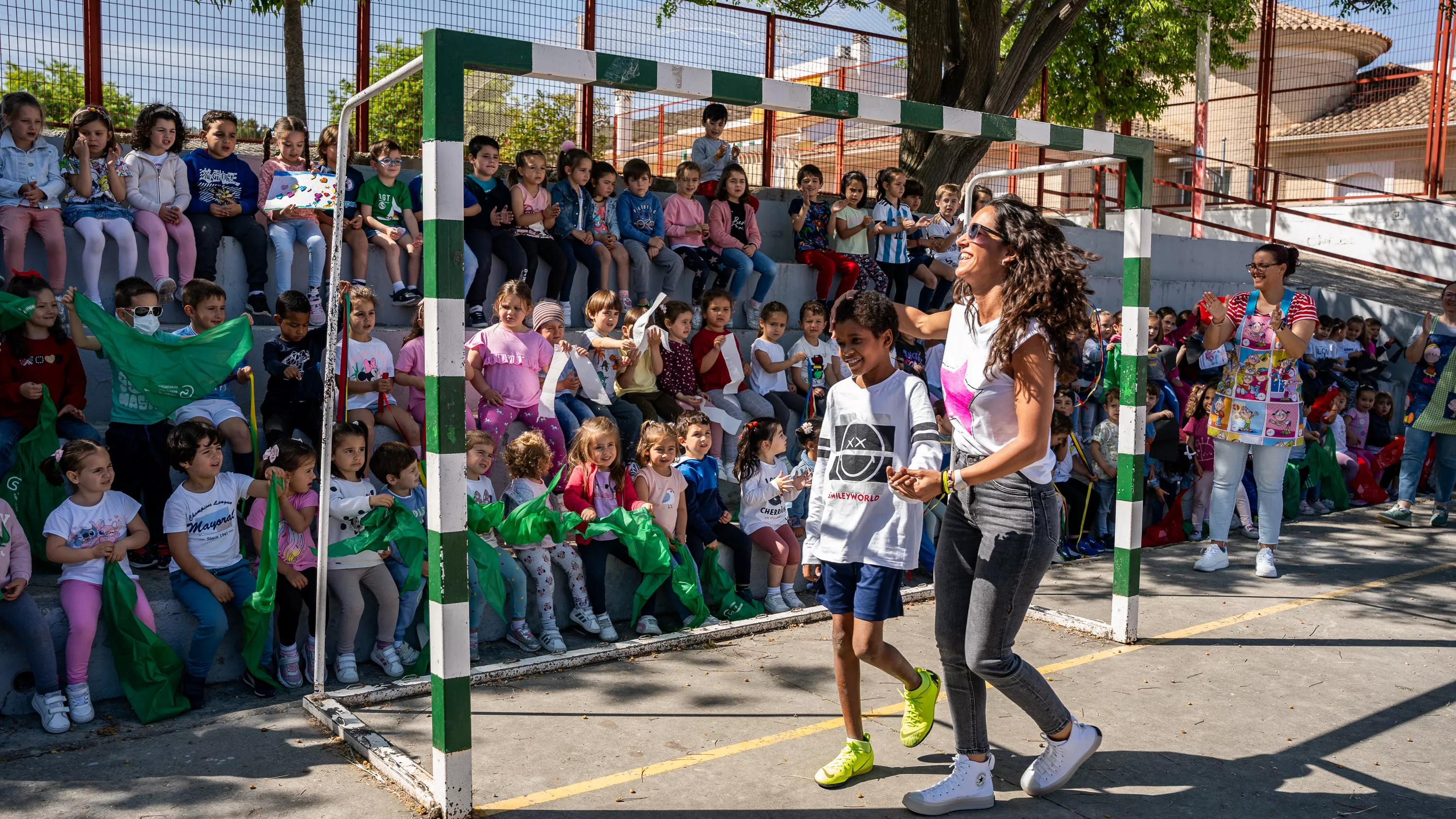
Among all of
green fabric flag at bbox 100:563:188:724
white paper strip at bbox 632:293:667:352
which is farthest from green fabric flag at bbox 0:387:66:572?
white paper strip at bbox 632:293:667:352

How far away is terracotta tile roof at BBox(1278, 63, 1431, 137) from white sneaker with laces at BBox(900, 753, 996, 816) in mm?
31057

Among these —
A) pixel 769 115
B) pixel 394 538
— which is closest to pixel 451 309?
pixel 394 538

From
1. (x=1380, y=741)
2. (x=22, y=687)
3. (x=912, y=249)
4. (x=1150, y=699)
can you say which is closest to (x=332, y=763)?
(x=22, y=687)

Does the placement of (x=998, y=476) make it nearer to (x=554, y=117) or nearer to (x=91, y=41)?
(x=91, y=41)

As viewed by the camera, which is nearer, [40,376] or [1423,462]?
[40,376]

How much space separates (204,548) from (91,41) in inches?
205

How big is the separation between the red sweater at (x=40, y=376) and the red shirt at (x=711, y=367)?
12.6ft

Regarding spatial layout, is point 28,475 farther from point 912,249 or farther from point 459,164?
point 912,249

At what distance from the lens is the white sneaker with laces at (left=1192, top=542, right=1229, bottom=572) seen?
24.4ft

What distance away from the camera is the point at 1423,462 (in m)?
9.22

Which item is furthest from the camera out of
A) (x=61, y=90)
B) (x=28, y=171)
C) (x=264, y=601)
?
(x=61, y=90)

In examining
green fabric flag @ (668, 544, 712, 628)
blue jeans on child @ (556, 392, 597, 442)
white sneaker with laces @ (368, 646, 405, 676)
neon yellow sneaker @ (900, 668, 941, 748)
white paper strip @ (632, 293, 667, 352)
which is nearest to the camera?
neon yellow sneaker @ (900, 668, 941, 748)

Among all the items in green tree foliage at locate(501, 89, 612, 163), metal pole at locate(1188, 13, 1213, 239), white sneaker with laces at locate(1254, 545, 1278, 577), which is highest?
metal pole at locate(1188, 13, 1213, 239)

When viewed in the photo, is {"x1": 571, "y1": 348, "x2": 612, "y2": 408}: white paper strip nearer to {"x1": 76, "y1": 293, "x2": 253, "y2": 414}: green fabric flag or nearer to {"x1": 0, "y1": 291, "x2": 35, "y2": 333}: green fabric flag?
{"x1": 76, "y1": 293, "x2": 253, "y2": 414}: green fabric flag
